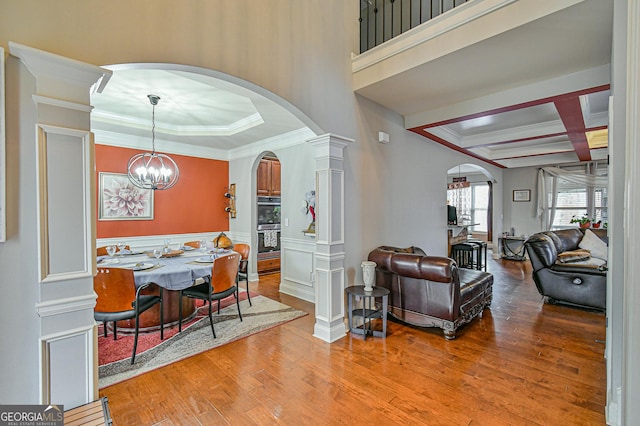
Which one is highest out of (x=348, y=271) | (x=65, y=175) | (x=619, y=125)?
(x=619, y=125)

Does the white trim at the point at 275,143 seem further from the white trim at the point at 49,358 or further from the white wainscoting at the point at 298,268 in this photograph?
Answer: the white trim at the point at 49,358

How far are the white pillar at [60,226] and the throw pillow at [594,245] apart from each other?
6.71 meters

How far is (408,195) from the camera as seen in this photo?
4488mm

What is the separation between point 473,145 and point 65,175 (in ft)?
20.2

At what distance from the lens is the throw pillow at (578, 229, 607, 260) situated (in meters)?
4.78

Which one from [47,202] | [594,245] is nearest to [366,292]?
[47,202]

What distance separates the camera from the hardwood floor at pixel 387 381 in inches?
79.4

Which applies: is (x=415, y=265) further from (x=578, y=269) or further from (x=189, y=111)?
(x=189, y=111)

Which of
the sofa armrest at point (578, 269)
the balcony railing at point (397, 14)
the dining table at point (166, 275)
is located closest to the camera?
the dining table at point (166, 275)

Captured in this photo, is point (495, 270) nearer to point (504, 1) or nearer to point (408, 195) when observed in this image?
point (408, 195)

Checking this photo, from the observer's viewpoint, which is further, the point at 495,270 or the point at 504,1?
the point at 495,270

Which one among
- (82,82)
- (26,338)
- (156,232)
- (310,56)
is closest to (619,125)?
(310,56)

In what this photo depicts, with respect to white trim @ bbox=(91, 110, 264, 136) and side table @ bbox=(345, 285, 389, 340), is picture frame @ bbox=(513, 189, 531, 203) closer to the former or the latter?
side table @ bbox=(345, 285, 389, 340)

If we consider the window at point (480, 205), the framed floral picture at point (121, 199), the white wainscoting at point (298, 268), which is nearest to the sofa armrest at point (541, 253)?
the white wainscoting at point (298, 268)
